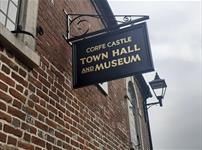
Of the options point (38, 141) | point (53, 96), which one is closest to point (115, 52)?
point (53, 96)

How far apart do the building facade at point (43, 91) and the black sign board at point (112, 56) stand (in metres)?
0.33

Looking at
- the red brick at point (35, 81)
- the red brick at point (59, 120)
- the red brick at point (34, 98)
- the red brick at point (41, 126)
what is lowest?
the red brick at point (41, 126)

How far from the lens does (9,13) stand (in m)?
3.79

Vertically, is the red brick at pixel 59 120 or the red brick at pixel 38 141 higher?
the red brick at pixel 59 120

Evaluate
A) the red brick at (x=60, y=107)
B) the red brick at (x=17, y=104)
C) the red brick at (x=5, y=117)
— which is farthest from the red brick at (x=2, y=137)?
the red brick at (x=60, y=107)

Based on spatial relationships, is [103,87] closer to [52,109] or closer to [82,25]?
[82,25]

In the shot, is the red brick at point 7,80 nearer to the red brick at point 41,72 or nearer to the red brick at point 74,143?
the red brick at point 41,72

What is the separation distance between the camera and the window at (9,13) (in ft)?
12.0

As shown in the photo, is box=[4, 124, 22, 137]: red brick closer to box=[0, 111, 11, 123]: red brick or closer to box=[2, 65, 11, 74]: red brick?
box=[0, 111, 11, 123]: red brick

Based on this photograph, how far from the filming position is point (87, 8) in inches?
271

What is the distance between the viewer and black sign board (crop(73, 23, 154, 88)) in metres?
4.31

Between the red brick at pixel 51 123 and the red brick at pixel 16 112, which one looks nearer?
the red brick at pixel 16 112

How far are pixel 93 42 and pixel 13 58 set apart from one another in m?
1.54

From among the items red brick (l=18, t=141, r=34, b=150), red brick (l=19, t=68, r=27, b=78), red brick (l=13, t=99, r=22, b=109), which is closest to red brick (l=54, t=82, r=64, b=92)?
red brick (l=19, t=68, r=27, b=78)
